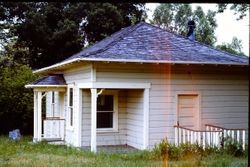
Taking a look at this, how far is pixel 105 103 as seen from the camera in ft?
57.0

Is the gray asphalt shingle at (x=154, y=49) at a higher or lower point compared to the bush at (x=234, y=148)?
higher

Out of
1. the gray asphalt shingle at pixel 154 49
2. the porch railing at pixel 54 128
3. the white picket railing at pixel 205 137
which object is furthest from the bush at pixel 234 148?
the porch railing at pixel 54 128

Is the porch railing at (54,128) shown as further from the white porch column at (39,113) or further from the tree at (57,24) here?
the tree at (57,24)

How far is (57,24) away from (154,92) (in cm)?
2128

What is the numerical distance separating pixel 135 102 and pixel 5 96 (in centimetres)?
1175

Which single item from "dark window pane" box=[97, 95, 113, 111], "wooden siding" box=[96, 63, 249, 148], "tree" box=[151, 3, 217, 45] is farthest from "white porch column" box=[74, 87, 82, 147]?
"tree" box=[151, 3, 217, 45]

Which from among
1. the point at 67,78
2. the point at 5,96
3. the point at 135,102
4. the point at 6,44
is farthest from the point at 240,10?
the point at 6,44

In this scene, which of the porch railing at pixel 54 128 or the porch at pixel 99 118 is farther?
the porch railing at pixel 54 128

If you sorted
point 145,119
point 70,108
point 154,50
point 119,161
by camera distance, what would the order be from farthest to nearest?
point 70,108 → point 154,50 → point 145,119 → point 119,161

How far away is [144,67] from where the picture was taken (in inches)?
620

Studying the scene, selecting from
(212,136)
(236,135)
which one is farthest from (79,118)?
(236,135)

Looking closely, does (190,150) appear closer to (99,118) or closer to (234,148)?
(234,148)

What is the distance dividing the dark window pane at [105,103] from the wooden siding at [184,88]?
83.9 inches

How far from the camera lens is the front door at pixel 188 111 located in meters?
16.3
